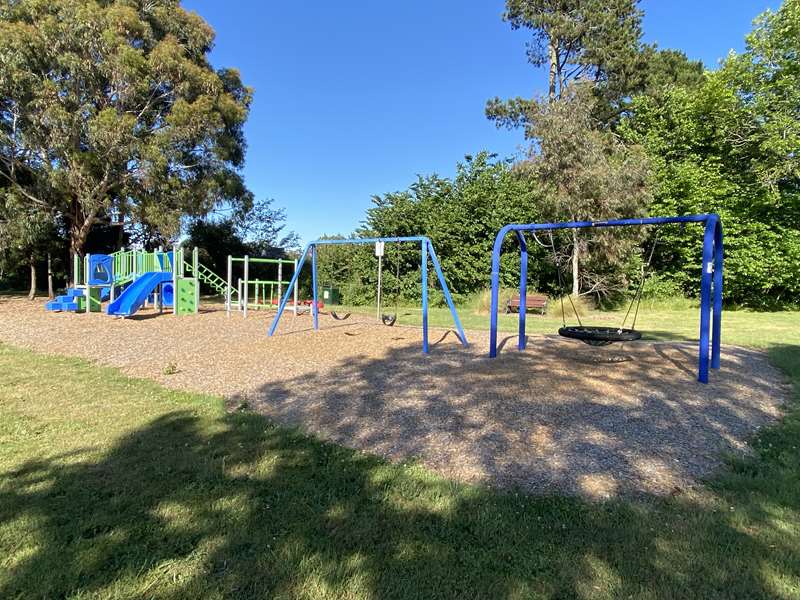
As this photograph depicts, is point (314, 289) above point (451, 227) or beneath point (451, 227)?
beneath

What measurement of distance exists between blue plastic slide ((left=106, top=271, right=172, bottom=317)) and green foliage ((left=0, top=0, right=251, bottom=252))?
4304 mm

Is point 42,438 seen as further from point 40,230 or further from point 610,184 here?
point 40,230

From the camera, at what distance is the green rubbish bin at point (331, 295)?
66.7 ft

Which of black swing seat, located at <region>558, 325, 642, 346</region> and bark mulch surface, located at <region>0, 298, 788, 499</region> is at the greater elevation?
black swing seat, located at <region>558, 325, 642, 346</region>

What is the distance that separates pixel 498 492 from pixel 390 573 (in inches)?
42.6

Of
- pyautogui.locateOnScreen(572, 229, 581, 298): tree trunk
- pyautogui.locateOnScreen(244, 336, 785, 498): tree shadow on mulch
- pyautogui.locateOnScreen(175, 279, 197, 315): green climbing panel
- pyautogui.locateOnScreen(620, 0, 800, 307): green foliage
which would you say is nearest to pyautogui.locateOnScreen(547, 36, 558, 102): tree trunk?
pyautogui.locateOnScreen(620, 0, 800, 307): green foliage

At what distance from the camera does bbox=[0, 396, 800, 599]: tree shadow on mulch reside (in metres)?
2.15

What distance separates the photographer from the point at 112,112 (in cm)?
1608

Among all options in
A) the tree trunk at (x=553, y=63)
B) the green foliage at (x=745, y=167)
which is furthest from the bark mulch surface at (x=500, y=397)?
the tree trunk at (x=553, y=63)

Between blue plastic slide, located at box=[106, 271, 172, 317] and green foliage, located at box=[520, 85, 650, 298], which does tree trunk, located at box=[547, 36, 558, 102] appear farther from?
blue plastic slide, located at box=[106, 271, 172, 317]

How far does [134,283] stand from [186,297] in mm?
1504

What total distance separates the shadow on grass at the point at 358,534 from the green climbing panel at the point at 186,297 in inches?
493

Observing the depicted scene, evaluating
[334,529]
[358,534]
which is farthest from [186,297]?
[358,534]

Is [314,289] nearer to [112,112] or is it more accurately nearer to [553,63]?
[112,112]
